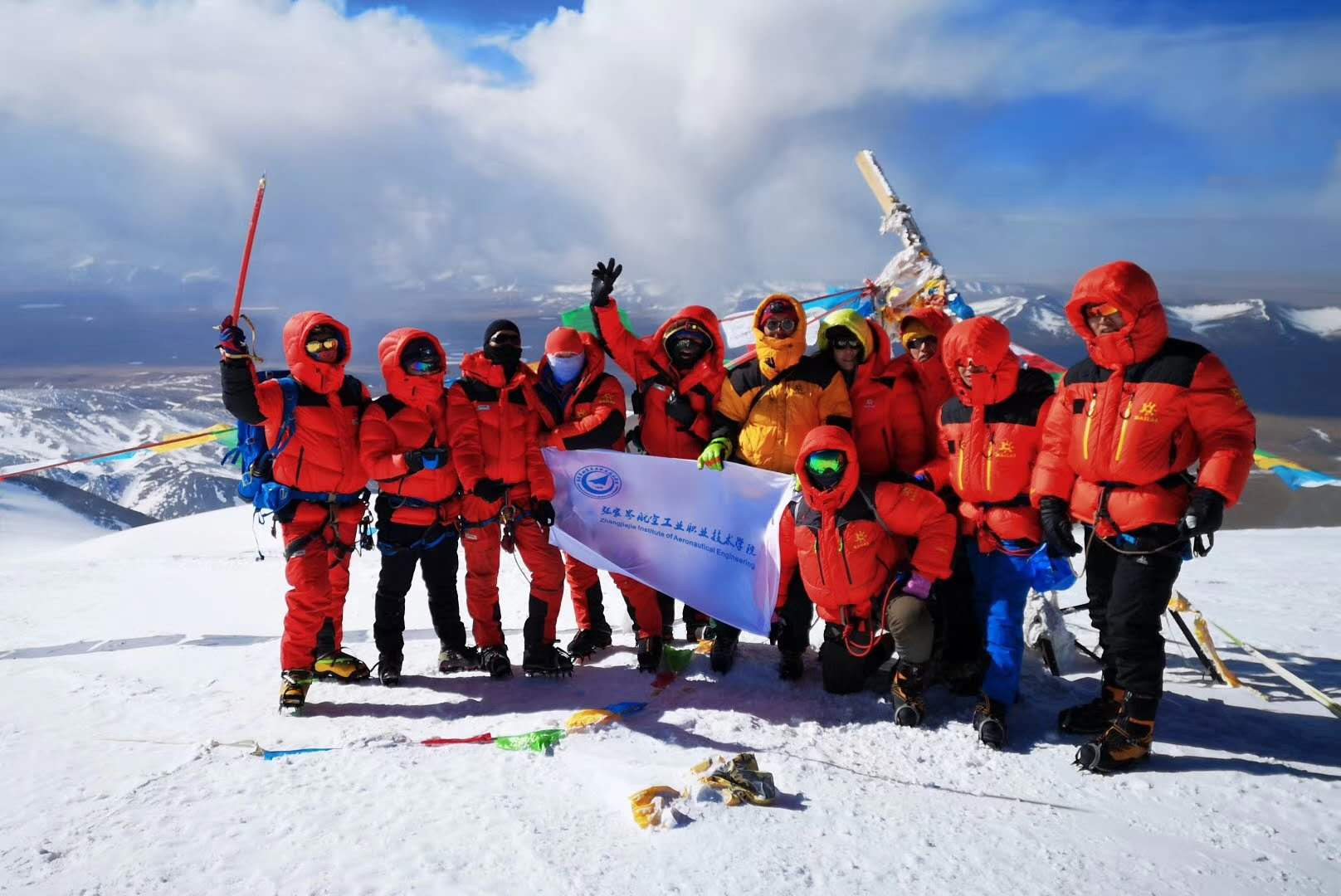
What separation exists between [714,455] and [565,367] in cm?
128

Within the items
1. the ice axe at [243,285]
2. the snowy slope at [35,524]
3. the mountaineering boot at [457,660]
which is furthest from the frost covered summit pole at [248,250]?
the snowy slope at [35,524]

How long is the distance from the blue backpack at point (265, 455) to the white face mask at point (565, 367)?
170 cm

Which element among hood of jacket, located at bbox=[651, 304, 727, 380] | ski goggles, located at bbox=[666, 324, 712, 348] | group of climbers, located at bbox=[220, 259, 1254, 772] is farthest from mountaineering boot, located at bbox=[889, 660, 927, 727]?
ski goggles, located at bbox=[666, 324, 712, 348]

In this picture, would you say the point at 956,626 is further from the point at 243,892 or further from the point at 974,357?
the point at 243,892

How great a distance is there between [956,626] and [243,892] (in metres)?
4.23

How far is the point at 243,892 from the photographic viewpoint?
2969mm

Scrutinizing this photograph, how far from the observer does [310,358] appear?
5.08 metres

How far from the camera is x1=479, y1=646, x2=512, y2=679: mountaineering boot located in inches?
223

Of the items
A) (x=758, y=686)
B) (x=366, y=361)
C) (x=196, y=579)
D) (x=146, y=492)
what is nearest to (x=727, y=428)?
(x=758, y=686)

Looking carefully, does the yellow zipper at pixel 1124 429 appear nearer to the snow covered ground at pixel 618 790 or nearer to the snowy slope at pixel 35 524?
the snow covered ground at pixel 618 790

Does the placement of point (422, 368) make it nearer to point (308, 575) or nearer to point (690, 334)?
point (308, 575)

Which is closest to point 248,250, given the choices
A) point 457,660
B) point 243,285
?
point 243,285

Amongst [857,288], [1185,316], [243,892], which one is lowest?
[243,892]

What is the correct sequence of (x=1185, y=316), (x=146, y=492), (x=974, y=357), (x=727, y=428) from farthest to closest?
(x=1185, y=316) < (x=146, y=492) < (x=727, y=428) < (x=974, y=357)
